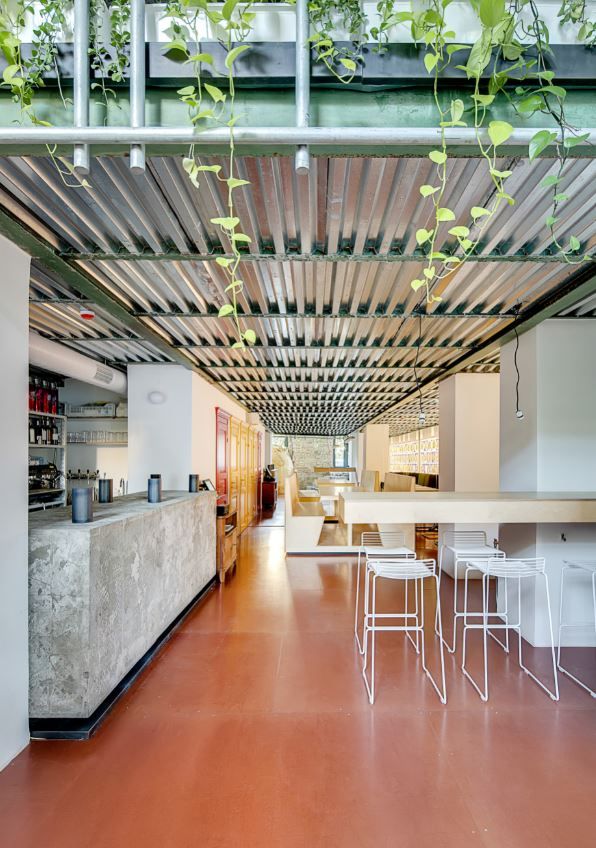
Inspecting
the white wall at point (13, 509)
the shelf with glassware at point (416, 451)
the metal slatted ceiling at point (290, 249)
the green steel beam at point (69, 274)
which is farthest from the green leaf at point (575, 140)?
the shelf with glassware at point (416, 451)

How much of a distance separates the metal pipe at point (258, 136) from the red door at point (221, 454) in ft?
19.1

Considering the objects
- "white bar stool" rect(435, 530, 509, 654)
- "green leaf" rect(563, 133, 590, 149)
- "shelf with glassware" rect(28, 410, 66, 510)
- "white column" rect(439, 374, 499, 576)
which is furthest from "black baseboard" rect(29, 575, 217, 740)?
"white column" rect(439, 374, 499, 576)

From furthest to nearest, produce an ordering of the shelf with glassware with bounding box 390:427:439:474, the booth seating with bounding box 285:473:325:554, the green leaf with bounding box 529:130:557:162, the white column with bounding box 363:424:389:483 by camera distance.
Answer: the white column with bounding box 363:424:389:483
the shelf with glassware with bounding box 390:427:439:474
the booth seating with bounding box 285:473:325:554
the green leaf with bounding box 529:130:557:162

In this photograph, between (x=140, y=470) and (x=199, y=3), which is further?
(x=140, y=470)

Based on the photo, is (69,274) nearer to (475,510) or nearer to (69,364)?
(69,364)

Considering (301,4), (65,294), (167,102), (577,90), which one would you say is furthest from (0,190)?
(577,90)

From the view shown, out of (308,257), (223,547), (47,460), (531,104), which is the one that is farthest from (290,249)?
(47,460)

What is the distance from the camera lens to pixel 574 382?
4.01 meters

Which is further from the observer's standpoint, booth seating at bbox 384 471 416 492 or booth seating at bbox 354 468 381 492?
booth seating at bbox 354 468 381 492

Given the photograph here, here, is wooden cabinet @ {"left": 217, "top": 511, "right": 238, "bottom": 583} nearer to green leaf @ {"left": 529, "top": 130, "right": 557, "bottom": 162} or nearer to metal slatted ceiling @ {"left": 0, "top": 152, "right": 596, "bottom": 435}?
metal slatted ceiling @ {"left": 0, "top": 152, "right": 596, "bottom": 435}

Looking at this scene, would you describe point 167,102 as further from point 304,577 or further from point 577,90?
point 304,577

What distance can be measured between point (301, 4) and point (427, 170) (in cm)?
88

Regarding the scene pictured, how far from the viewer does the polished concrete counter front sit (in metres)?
2.58

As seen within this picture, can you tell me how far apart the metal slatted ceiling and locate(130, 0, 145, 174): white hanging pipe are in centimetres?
51
